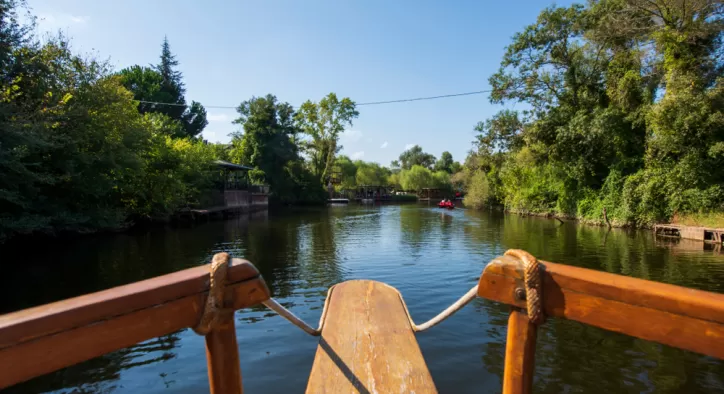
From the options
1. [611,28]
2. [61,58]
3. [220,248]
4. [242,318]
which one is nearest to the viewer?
[242,318]

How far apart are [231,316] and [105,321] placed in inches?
17.3

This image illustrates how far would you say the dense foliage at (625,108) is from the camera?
17.4 meters

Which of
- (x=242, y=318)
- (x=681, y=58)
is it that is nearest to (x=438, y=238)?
(x=242, y=318)

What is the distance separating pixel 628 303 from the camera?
1362 mm

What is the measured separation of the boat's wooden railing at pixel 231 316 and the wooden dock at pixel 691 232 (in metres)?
19.1

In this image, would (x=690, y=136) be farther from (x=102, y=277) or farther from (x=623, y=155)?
(x=102, y=277)

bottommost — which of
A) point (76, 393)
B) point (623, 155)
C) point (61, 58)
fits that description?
point (76, 393)

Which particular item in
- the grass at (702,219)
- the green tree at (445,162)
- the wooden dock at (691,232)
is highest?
the green tree at (445,162)

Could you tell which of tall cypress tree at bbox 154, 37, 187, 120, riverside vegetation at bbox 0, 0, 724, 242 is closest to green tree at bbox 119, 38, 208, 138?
tall cypress tree at bbox 154, 37, 187, 120

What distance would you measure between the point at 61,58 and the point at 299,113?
36.2m

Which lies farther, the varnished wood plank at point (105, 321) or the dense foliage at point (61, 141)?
the dense foliage at point (61, 141)

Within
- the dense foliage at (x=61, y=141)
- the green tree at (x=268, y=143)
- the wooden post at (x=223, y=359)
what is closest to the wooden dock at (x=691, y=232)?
the wooden post at (x=223, y=359)

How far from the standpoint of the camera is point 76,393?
4.59 m

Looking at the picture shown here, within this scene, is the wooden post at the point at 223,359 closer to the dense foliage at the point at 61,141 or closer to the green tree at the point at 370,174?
the dense foliage at the point at 61,141
